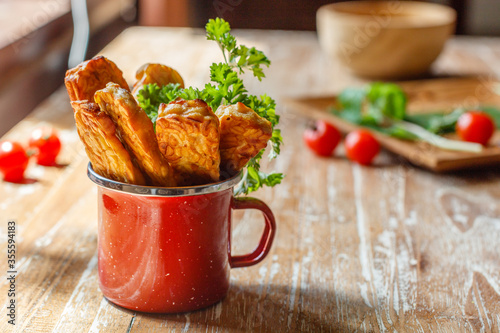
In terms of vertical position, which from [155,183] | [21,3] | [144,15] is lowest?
[144,15]

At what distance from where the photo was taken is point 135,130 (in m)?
0.74

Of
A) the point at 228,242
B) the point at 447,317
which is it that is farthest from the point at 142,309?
the point at 447,317

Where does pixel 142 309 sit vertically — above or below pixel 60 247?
above

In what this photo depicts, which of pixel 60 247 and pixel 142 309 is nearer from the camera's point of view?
pixel 142 309

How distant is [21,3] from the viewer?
2652 millimetres

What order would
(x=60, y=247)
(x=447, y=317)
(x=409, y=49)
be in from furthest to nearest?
(x=409, y=49) < (x=60, y=247) < (x=447, y=317)

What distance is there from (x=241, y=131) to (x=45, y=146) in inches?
32.9

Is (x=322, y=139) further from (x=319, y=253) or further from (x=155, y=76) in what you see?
(x=155, y=76)

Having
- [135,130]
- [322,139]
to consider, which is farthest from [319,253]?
[322,139]

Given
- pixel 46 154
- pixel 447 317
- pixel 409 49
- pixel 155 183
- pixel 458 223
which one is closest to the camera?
pixel 155 183

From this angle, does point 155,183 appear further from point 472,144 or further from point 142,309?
point 472,144

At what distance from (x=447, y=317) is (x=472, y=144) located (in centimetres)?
86

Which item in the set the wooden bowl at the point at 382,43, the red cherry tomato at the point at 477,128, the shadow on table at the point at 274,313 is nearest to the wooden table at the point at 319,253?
the shadow on table at the point at 274,313

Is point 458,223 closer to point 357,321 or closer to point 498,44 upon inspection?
point 357,321
